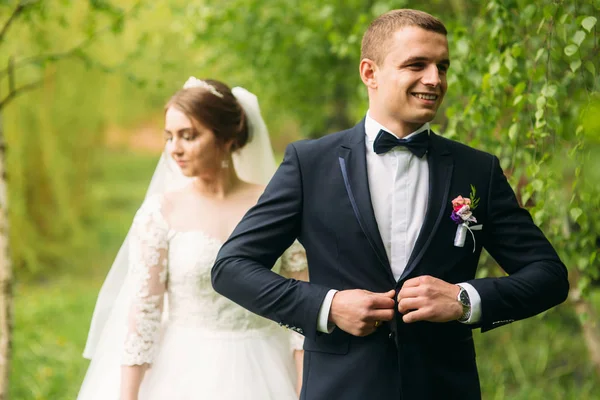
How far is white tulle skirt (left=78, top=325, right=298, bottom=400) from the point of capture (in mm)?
2980

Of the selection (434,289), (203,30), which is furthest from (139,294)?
(203,30)

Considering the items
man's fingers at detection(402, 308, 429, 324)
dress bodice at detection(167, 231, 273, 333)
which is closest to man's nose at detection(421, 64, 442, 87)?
man's fingers at detection(402, 308, 429, 324)

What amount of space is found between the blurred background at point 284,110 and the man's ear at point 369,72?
60 cm

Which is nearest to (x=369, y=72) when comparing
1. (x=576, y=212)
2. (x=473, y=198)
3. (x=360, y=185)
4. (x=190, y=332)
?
(x=360, y=185)

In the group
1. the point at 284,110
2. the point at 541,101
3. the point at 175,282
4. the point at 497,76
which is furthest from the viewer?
the point at 284,110

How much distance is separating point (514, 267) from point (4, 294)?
2.70m

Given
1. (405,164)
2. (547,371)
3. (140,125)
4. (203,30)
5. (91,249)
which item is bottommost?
(547,371)

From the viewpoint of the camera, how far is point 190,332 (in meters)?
3.07

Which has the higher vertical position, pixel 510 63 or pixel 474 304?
pixel 510 63

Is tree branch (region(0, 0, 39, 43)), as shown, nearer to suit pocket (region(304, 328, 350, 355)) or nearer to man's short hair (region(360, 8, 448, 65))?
man's short hair (region(360, 8, 448, 65))

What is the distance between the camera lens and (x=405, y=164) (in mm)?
2100

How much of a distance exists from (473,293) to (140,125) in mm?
15876

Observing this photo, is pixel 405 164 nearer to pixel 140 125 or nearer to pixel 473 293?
pixel 473 293

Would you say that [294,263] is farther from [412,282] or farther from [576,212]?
[412,282]
